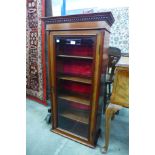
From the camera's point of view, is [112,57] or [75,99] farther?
[112,57]

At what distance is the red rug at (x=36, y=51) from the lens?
2406 mm

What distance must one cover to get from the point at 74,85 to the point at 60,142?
687 mm

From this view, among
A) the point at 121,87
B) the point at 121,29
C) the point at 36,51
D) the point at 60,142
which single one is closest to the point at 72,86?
the point at 60,142

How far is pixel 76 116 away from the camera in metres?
1.91

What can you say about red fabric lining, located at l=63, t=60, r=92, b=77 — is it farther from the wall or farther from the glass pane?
the wall

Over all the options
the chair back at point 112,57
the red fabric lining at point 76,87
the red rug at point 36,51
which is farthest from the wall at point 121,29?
the red fabric lining at point 76,87

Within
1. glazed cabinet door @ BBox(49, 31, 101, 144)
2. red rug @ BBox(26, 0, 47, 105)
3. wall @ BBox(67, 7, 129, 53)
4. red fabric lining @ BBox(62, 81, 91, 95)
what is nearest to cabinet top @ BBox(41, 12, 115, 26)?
glazed cabinet door @ BBox(49, 31, 101, 144)

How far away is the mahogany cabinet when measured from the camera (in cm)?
140

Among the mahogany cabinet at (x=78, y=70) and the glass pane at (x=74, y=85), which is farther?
the glass pane at (x=74, y=85)

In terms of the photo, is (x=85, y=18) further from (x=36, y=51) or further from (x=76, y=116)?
(x=36, y=51)

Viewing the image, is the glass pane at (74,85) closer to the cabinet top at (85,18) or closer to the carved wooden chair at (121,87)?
the cabinet top at (85,18)

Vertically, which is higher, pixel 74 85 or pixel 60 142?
pixel 74 85
